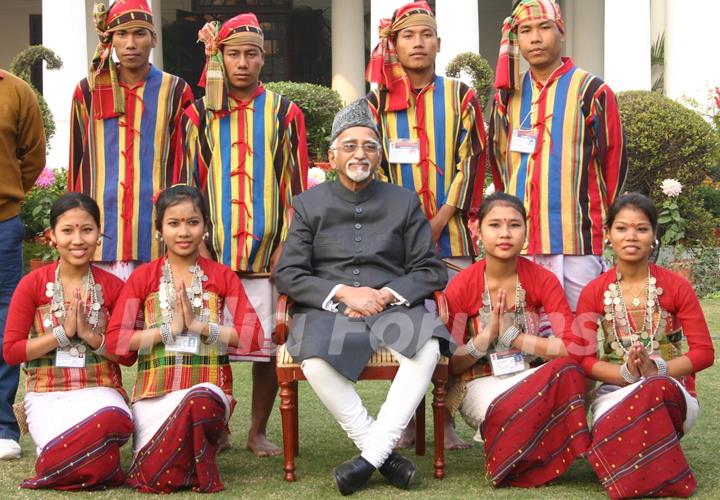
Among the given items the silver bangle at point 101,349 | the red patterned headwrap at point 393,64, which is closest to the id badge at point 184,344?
the silver bangle at point 101,349

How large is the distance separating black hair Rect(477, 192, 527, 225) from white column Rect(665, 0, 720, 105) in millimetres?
11802

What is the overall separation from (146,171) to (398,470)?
2.01m

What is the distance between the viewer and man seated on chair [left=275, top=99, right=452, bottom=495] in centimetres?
468

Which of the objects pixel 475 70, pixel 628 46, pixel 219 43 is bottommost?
pixel 219 43

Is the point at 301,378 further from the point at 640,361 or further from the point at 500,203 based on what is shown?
the point at 640,361

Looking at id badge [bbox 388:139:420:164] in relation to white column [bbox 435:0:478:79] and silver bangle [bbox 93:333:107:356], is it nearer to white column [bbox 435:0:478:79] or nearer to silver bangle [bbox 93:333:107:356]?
silver bangle [bbox 93:333:107:356]

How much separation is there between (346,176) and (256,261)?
2.17 feet

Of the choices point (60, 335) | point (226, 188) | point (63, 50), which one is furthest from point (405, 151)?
point (63, 50)

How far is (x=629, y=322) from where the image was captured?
4777mm

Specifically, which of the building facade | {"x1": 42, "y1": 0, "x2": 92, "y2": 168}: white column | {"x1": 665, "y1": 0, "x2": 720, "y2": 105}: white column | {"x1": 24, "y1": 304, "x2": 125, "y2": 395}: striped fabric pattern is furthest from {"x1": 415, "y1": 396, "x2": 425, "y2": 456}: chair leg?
{"x1": 42, "y1": 0, "x2": 92, "y2": 168}: white column

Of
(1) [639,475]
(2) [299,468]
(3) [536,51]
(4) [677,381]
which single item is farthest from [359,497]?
(3) [536,51]

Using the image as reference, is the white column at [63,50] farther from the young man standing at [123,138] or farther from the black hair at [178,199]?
the black hair at [178,199]

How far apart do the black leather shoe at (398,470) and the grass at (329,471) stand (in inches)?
1.6

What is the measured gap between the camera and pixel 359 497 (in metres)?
4.55
